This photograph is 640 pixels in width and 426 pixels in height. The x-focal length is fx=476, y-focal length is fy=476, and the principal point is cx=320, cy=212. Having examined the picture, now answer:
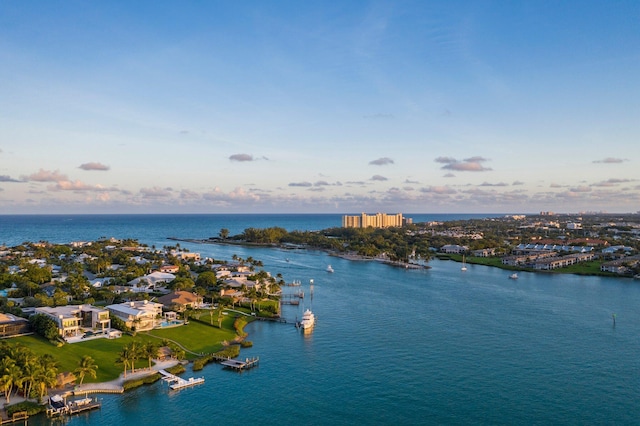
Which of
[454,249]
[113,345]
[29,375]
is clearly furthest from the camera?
[454,249]

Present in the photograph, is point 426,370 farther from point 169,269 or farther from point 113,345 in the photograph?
point 169,269

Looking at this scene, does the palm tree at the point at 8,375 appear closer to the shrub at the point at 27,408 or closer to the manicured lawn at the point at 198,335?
the shrub at the point at 27,408

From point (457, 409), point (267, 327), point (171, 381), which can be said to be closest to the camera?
point (457, 409)

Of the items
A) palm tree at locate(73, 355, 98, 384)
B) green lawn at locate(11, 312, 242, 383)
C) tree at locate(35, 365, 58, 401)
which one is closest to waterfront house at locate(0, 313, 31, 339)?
green lawn at locate(11, 312, 242, 383)

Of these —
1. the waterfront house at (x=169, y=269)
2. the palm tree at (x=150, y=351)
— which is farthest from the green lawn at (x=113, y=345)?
the waterfront house at (x=169, y=269)

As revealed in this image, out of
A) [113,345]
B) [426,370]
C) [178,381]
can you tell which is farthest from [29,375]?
[426,370]

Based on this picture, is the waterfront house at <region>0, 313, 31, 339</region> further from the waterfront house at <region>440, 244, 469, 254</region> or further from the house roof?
the waterfront house at <region>440, 244, 469, 254</region>

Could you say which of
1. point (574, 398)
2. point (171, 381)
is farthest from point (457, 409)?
point (171, 381)

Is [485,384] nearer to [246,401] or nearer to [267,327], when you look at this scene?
[246,401]
